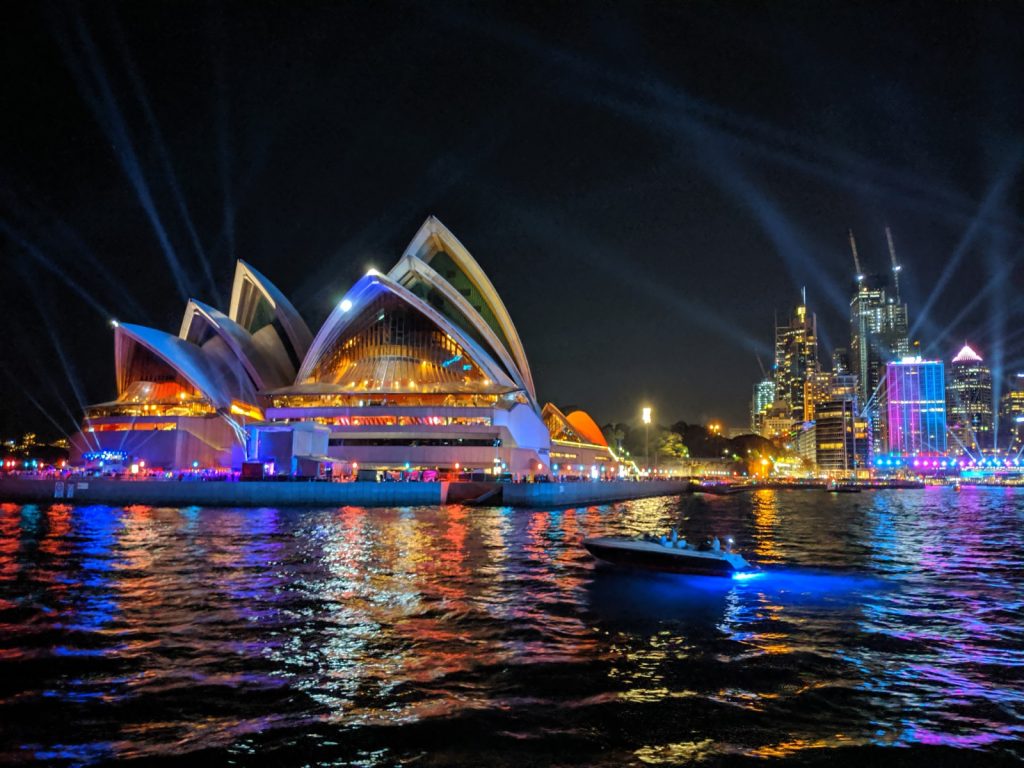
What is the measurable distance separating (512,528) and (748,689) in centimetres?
2401

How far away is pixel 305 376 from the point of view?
70.6 m

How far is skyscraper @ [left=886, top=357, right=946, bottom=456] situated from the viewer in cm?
19500

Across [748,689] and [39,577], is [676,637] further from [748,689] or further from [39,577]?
[39,577]

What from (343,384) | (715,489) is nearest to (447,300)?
(343,384)

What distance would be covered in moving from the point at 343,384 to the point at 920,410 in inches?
7162

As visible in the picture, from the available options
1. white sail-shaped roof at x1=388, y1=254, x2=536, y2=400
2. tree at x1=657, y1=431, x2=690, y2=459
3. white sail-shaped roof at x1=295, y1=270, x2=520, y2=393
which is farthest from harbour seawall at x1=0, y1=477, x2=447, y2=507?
tree at x1=657, y1=431, x2=690, y2=459

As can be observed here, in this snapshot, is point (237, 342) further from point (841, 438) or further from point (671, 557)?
point (841, 438)

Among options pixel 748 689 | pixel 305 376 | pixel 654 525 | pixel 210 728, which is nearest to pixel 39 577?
pixel 210 728

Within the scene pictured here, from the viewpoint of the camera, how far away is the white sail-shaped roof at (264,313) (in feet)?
230

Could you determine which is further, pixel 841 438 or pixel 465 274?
pixel 841 438

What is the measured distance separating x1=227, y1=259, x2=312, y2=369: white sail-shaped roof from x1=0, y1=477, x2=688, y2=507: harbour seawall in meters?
26.5

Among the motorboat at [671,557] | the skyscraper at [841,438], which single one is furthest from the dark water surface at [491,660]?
the skyscraper at [841,438]

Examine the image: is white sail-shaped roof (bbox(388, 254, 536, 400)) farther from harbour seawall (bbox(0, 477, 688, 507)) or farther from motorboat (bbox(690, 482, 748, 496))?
motorboat (bbox(690, 482, 748, 496))

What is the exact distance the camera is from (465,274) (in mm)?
74500
